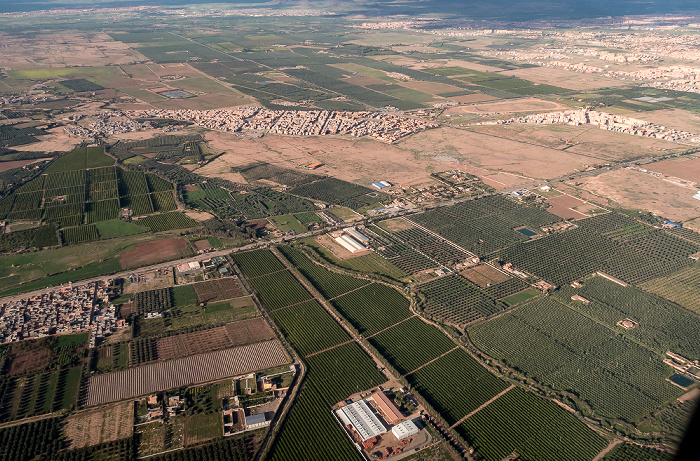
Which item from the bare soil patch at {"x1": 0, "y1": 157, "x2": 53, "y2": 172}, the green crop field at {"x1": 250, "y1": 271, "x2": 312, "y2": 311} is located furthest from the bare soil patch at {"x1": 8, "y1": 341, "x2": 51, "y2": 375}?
the bare soil patch at {"x1": 0, "y1": 157, "x2": 53, "y2": 172}

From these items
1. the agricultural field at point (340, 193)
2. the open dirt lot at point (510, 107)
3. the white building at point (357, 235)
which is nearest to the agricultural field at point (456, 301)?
the white building at point (357, 235)

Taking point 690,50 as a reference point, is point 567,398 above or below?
below

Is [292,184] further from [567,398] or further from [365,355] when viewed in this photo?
[567,398]

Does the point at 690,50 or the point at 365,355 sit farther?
the point at 690,50

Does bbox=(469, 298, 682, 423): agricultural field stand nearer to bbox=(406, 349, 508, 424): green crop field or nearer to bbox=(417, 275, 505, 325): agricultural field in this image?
bbox=(417, 275, 505, 325): agricultural field

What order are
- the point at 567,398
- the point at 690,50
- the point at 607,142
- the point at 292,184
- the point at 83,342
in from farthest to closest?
the point at 690,50, the point at 607,142, the point at 292,184, the point at 83,342, the point at 567,398

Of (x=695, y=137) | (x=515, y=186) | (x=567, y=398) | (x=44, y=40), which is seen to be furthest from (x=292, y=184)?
(x=44, y=40)

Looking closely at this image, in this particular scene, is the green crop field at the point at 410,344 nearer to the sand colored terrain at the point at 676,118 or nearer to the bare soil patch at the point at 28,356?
the bare soil patch at the point at 28,356
